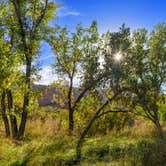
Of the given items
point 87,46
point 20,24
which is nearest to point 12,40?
point 20,24

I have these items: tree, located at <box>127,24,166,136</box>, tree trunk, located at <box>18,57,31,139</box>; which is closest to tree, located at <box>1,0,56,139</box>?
tree trunk, located at <box>18,57,31,139</box>

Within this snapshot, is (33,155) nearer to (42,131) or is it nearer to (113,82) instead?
(113,82)

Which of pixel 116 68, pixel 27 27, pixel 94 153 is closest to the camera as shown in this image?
pixel 94 153

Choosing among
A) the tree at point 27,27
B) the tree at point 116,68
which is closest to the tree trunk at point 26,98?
the tree at point 27,27

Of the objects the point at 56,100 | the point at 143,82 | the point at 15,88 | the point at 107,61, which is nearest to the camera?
the point at 143,82

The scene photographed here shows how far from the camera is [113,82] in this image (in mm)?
15266

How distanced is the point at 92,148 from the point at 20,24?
1027 cm

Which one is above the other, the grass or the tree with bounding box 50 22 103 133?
the tree with bounding box 50 22 103 133

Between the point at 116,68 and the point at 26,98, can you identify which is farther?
Result: the point at 26,98

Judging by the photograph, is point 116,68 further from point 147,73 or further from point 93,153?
point 93,153

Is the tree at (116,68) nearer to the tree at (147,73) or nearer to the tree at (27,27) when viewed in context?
the tree at (147,73)

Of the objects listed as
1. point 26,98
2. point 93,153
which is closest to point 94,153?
point 93,153

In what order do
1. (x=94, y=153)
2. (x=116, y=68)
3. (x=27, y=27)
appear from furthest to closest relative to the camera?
(x=27, y=27)
(x=116, y=68)
(x=94, y=153)

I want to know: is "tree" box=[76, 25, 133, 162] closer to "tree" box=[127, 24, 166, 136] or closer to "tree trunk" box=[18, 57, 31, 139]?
"tree" box=[127, 24, 166, 136]
